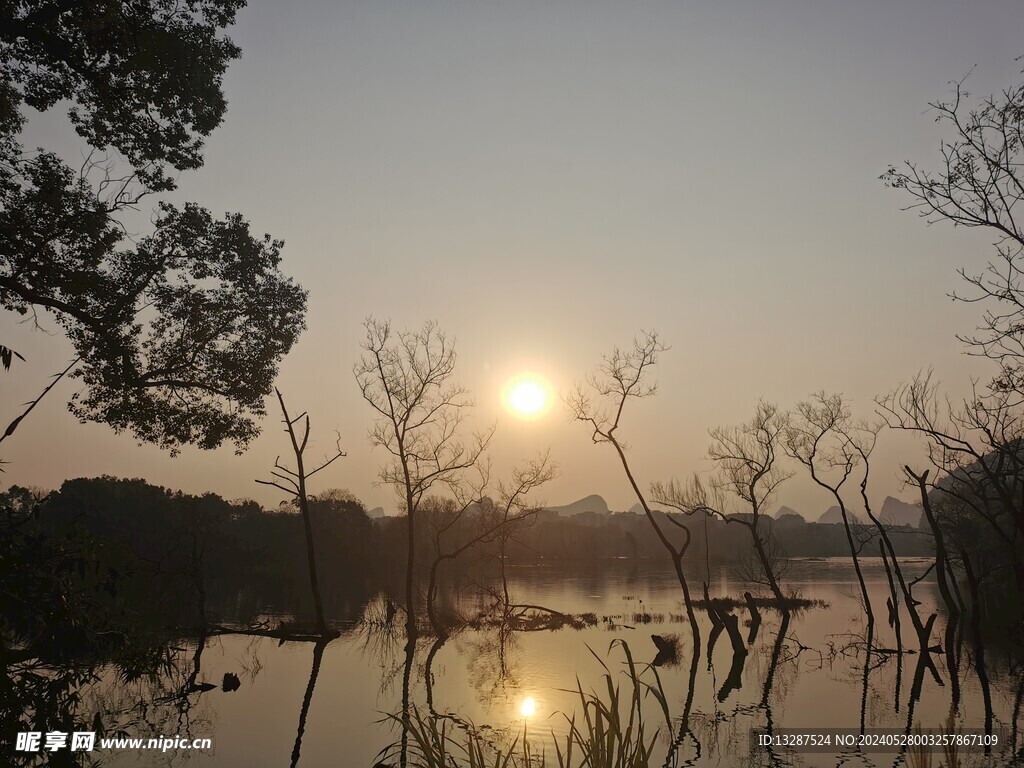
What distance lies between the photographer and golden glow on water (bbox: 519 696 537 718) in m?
18.3

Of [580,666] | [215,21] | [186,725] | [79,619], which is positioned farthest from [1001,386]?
[186,725]

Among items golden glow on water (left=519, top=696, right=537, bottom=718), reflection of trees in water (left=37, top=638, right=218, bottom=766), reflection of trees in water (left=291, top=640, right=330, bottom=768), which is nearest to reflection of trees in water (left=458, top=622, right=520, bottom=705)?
golden glow on water (left=519, top=696, right=537, bottom=718)

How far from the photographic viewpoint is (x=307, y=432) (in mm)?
32844

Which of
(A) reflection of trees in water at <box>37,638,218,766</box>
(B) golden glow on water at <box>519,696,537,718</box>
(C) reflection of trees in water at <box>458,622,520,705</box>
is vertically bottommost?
(C) reflection of trees in water at <box>458,622,520,705</box>

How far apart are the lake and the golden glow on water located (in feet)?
0.19

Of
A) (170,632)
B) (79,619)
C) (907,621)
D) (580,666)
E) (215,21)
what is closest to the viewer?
(79,619)

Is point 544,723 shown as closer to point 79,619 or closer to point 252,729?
point 252,729

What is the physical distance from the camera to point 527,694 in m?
20.8

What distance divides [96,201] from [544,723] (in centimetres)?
1619

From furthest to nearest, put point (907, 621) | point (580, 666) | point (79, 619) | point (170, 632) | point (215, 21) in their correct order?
point (907, 621) < point (170, 632) < point (580, 666) < point (215, 21) < point (79, 619)

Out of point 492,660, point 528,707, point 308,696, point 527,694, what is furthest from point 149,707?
point 492,660

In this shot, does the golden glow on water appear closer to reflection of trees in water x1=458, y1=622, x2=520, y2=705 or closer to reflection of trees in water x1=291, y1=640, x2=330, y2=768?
reflection of trees in water x1=458, y1=622, x2=520, y2=705

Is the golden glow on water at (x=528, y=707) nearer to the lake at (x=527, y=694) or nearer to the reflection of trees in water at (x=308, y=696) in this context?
the lake at (x=527, y=694)

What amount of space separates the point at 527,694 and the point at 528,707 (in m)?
1.75
